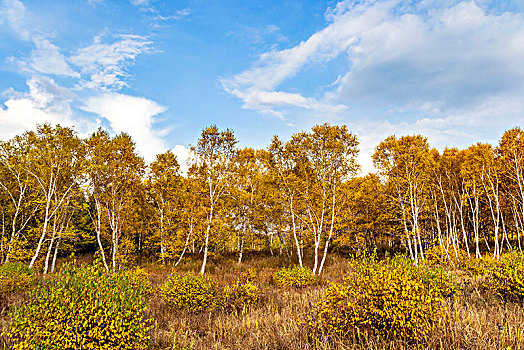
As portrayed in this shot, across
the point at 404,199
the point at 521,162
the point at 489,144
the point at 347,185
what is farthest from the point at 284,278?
the point at 489,144

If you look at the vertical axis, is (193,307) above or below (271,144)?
below

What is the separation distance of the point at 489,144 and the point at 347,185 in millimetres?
14671

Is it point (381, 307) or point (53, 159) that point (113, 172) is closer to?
point (53, 159)

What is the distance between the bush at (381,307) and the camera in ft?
12.9

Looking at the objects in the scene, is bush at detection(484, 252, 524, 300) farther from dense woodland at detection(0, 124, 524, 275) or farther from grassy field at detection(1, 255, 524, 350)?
dense woodland at detection(0, 124, 524, 275)

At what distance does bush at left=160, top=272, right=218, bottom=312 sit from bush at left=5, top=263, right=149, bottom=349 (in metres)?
3.41

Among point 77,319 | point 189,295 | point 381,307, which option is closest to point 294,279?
point 189,295

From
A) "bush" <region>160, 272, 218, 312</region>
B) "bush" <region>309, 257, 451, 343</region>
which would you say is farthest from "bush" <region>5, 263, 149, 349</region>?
"bush" <region>160, 272, 218, 312</region>

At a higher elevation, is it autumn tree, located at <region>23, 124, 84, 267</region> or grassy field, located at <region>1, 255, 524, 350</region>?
autumn tree, located at <region>23, 124, 84, 267</region>

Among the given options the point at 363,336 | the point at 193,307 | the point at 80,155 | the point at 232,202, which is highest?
the point at 80,155

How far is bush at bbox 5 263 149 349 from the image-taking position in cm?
373

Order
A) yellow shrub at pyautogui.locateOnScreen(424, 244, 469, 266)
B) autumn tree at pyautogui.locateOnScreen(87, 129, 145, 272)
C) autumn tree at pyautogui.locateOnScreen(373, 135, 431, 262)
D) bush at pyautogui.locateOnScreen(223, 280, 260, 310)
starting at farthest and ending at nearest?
autumn tree at pyautogui.locateOnScreen(373, 135, 431, 262), autumn tree at pyautogui.locateOnScreen(87, 129, 145, 272), yellow shrub at pyautogui.locateOnScreen(424, 244, 469, 266), bush at pyautogui.locateOnScreen(223, 280, 260, 310)

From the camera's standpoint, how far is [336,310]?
4566mm

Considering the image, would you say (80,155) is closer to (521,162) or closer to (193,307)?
(193,307)
